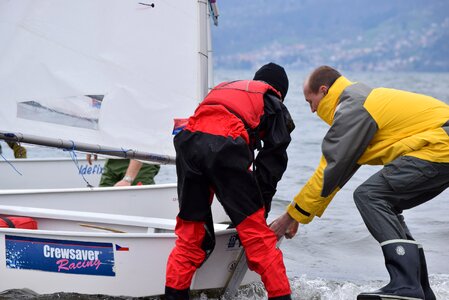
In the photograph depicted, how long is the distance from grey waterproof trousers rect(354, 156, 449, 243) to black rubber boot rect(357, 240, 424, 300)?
61 millimetres

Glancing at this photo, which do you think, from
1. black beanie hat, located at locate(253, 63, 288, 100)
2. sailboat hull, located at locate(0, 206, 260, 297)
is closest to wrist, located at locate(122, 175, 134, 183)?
sailboat hull, located at locate(0, 206, 260, 297)

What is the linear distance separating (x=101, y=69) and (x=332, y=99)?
Answer: 7.79 feet

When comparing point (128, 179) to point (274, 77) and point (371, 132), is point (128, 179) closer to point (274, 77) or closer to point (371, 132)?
point (274, 77)

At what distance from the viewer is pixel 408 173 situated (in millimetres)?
4781

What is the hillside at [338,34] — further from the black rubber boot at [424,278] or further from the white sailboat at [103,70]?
the black rubber boot at [424,278]

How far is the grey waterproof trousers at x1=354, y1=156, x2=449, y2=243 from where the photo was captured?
478 cm

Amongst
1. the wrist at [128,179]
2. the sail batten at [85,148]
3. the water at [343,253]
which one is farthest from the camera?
the wrist at [128,179]

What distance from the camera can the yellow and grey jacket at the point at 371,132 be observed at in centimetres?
479

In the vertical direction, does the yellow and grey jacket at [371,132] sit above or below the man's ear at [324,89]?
below

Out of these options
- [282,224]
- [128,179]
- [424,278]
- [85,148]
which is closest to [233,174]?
[282,224]

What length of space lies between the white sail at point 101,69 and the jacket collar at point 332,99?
1827 mm

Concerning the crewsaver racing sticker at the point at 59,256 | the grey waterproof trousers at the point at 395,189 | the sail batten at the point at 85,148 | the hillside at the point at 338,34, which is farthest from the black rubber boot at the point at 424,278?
the hillside at the point at 338,34

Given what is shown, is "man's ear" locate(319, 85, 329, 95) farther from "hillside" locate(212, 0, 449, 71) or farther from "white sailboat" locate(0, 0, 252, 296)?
"hillside" locate(212, 0, 449, 71)

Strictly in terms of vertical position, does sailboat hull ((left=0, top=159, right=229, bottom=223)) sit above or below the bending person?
below
